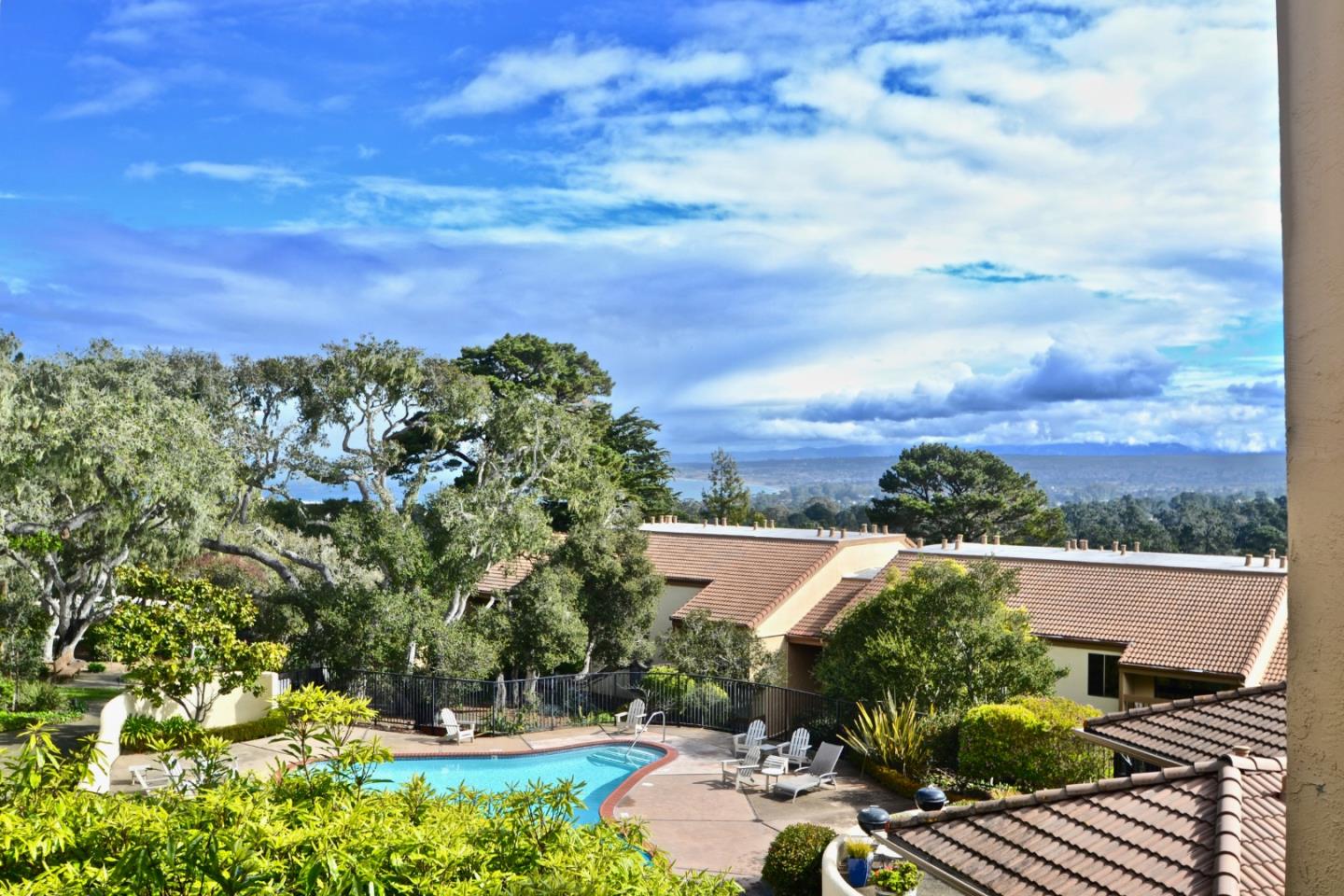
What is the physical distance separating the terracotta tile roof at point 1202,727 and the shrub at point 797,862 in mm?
4271

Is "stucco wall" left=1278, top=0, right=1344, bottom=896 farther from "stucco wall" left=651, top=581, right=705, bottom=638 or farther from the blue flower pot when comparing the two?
"stucco wall" left=651, top=581, right=705, bottom=638

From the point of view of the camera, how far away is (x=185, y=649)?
19.9m

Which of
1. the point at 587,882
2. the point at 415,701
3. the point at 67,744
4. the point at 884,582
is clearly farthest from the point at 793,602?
the point at 587,882

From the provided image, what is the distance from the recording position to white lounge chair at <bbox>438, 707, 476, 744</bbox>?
22.0 meters

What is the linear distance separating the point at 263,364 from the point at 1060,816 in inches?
1028

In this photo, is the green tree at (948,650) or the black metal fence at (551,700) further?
the black metal fence at (551,700)

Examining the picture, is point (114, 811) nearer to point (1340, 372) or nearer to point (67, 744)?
point (1340, 372)

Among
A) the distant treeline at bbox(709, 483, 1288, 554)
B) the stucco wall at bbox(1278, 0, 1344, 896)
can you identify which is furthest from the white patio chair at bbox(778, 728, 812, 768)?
the distant treeline at bbox(709, 483, 1288, 554)

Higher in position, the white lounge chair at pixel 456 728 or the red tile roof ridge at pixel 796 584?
the red tile roof ridge at pixel 796 584

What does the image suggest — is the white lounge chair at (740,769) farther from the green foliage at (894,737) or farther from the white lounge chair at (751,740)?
the green foliage at (894,737)

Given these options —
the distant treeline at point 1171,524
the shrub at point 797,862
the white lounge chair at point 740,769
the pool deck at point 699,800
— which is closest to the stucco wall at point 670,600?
the pool deck at point 699,800

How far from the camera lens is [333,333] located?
98.9ft

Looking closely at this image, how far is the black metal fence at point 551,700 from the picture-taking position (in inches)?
920

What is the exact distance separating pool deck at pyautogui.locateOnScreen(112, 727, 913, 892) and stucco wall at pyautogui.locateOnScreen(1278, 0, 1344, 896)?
530 inches
